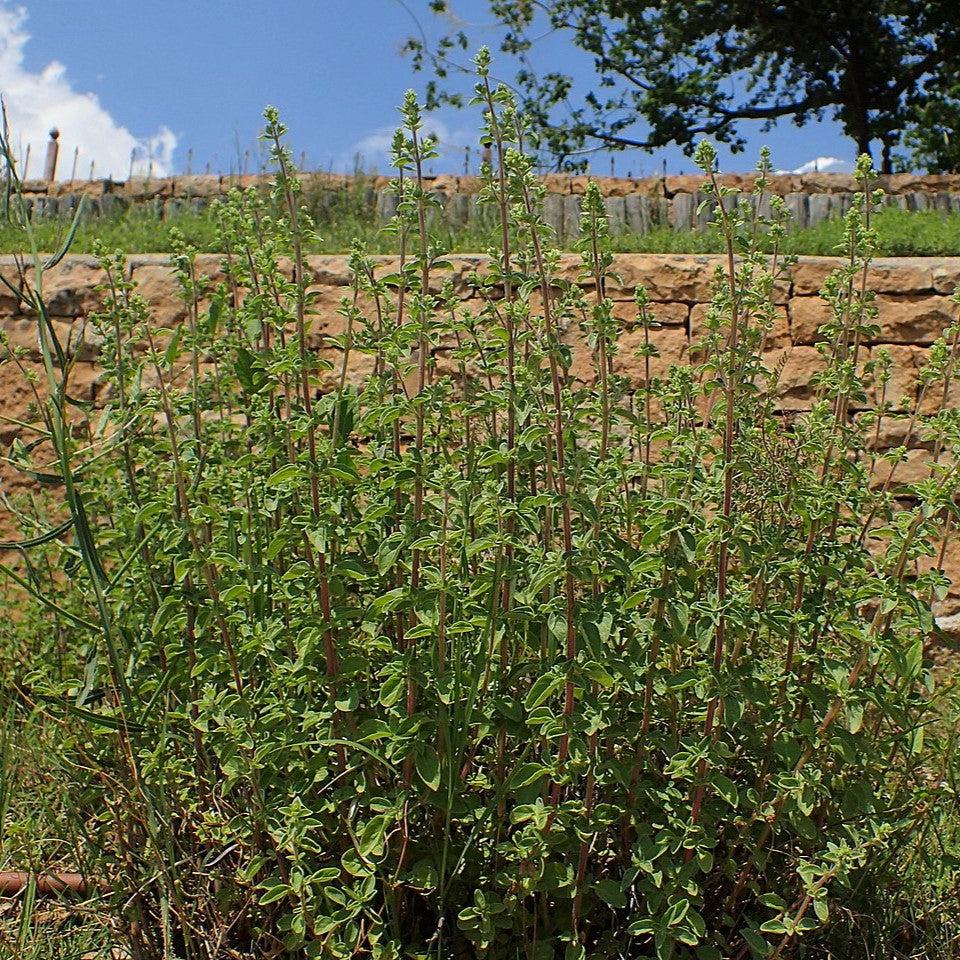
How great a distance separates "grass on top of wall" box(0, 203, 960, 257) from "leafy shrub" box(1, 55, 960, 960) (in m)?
3.29

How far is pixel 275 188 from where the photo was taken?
230 centimetres

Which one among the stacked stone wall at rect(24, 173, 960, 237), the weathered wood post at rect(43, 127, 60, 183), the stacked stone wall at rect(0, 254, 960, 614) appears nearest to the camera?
the stacked stone wall at rect(0, 254, 960, 614)

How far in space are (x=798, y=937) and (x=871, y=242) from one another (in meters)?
1.67

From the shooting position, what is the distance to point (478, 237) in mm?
7340

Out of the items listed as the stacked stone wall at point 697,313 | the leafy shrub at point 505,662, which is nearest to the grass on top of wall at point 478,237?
the stacked stone wall at point 697,313

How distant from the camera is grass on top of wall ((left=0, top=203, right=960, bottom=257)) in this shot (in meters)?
6.22

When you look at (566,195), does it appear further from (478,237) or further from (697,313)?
(697,313)

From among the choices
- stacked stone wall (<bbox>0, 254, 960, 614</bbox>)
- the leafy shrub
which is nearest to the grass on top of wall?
stacked stone wall (<bbox>0, 254, 960, 614</bbox>)

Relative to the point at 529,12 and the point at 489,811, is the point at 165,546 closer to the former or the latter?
the point at 489,811

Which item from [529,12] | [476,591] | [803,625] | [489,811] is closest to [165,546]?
[476,591]

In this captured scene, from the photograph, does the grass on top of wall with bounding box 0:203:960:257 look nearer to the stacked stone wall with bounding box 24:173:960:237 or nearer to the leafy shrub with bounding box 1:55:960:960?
the stacked stone wall with bounding box 24:173:960:237

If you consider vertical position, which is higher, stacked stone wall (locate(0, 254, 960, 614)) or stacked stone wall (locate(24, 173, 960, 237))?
stacked stone wall (locate(24, 173, 960, 237))

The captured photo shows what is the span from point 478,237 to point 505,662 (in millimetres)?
5345

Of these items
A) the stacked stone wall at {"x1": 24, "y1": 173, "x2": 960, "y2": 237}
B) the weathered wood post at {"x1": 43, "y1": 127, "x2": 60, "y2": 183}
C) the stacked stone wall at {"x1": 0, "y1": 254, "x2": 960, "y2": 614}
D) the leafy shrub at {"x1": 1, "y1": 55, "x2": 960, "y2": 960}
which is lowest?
the leafy shrub at {"x1": 1, "y1": 55, "x2": 960, "y2": 960}
